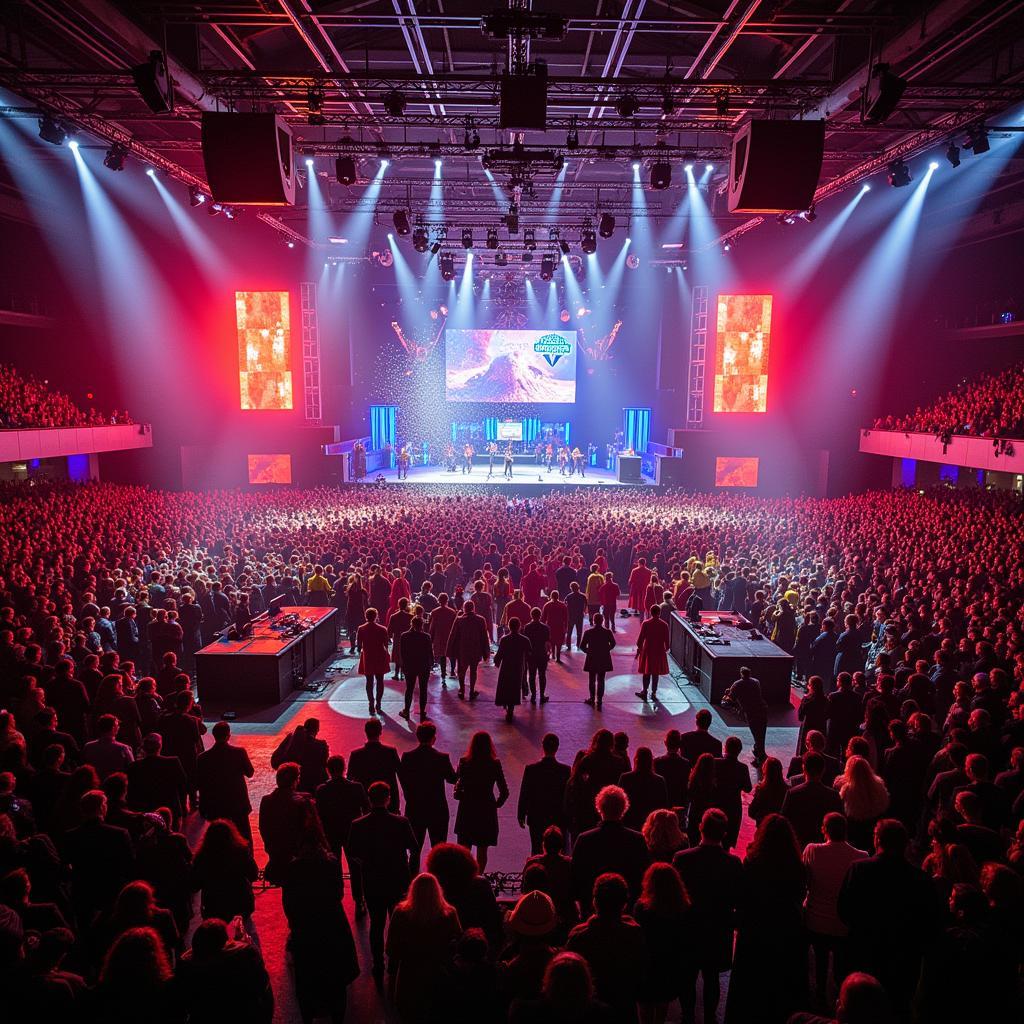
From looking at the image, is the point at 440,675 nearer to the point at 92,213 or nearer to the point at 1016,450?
the point at 1016,450

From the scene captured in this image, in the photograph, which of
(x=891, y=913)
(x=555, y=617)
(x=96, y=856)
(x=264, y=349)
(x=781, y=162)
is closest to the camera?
(x=891, y=913)

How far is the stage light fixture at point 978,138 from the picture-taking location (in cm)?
1244

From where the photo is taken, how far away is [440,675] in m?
11.4

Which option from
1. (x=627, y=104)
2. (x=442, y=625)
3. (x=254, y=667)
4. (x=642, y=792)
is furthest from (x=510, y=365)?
(x=642, y=792)

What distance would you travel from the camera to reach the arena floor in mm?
8477

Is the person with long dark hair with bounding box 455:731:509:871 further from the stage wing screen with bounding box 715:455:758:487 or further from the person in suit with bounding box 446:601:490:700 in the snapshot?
the stage wing screen with bounding box 715:455:758:487

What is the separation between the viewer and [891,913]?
152 inches

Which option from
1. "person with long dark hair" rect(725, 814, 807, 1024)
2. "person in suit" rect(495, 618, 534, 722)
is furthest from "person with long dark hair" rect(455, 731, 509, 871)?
"person in suit" rect(495, 618, 534, 722)

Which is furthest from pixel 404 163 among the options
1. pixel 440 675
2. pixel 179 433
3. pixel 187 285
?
pixel 440 675

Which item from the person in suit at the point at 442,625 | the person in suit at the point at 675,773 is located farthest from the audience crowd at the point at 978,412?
the person in suit at the point at 675,773

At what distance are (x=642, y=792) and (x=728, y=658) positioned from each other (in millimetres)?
5156

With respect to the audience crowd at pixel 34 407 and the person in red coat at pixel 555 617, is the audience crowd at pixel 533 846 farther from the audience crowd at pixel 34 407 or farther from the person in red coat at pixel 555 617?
the audience crowd at pixel 34 407

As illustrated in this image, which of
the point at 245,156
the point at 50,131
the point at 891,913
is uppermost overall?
the point at 50,131

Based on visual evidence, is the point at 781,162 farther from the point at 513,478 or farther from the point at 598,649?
the point at 513,478
